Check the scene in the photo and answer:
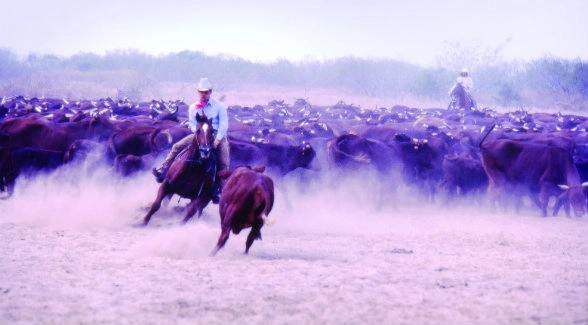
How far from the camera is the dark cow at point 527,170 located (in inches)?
541

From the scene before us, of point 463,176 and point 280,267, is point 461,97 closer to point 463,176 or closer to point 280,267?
point 463,176

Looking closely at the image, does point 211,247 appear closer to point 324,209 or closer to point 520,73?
point 324,209

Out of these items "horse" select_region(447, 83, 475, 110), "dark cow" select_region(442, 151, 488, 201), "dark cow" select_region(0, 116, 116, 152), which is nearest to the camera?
"dark cow" select_region(0, 116, 116, 152)

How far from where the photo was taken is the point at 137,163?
1329 centimetres

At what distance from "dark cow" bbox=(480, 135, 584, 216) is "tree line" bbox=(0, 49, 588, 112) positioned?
31.6 m

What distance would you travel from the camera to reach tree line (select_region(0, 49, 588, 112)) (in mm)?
49875

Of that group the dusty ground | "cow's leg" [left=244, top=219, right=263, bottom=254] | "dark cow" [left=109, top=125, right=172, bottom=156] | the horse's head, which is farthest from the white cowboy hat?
"dark cow" [left=109, top=125, right=172, bottom=156]

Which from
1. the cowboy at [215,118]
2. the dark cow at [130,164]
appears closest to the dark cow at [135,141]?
the dark cow at [130,164]

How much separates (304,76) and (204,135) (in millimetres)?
64379

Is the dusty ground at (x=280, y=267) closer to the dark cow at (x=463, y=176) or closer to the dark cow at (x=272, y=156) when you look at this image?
the dark cow at (x=272, y=156)

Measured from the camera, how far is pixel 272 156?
14.5 m

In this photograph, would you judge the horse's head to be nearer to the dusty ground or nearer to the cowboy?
the cowboy

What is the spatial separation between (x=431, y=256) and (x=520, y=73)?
67.4 metres

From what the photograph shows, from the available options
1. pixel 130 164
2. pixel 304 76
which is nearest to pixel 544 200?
pixel 130 164
